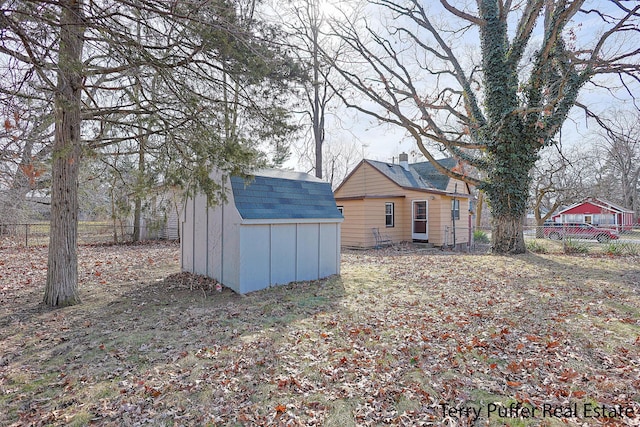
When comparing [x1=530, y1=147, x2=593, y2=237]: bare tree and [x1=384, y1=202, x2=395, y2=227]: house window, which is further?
[x1=530, y1=147, x2=593, y2=237]: bare tree

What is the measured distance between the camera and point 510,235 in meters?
10.4

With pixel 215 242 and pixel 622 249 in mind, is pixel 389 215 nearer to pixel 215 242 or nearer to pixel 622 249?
pixel 622 249

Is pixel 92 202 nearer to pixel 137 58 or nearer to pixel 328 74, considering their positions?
pixel 328 74

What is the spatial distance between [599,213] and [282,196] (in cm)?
2992

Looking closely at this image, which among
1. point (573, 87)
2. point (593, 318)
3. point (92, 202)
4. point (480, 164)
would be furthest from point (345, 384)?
point (92, 202)

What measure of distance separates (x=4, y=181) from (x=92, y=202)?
394cm

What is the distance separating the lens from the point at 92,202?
15.9 metres

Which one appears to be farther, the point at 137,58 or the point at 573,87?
the point at 573,87

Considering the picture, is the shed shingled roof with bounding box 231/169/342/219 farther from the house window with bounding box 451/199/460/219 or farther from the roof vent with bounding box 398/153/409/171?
the roof vent with bounding box 398/153/409/171

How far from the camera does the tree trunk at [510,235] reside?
10.3 m

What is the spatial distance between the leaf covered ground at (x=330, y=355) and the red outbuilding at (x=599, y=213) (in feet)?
82.0

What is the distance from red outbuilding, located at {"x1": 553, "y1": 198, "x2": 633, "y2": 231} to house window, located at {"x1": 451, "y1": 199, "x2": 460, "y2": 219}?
48.4 feet

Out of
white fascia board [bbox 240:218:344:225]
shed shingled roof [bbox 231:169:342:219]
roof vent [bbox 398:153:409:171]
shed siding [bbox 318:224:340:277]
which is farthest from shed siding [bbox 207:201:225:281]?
roof vent [bbox 398:153:409:171]

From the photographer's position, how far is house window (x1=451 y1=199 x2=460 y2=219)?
53.4 ft
